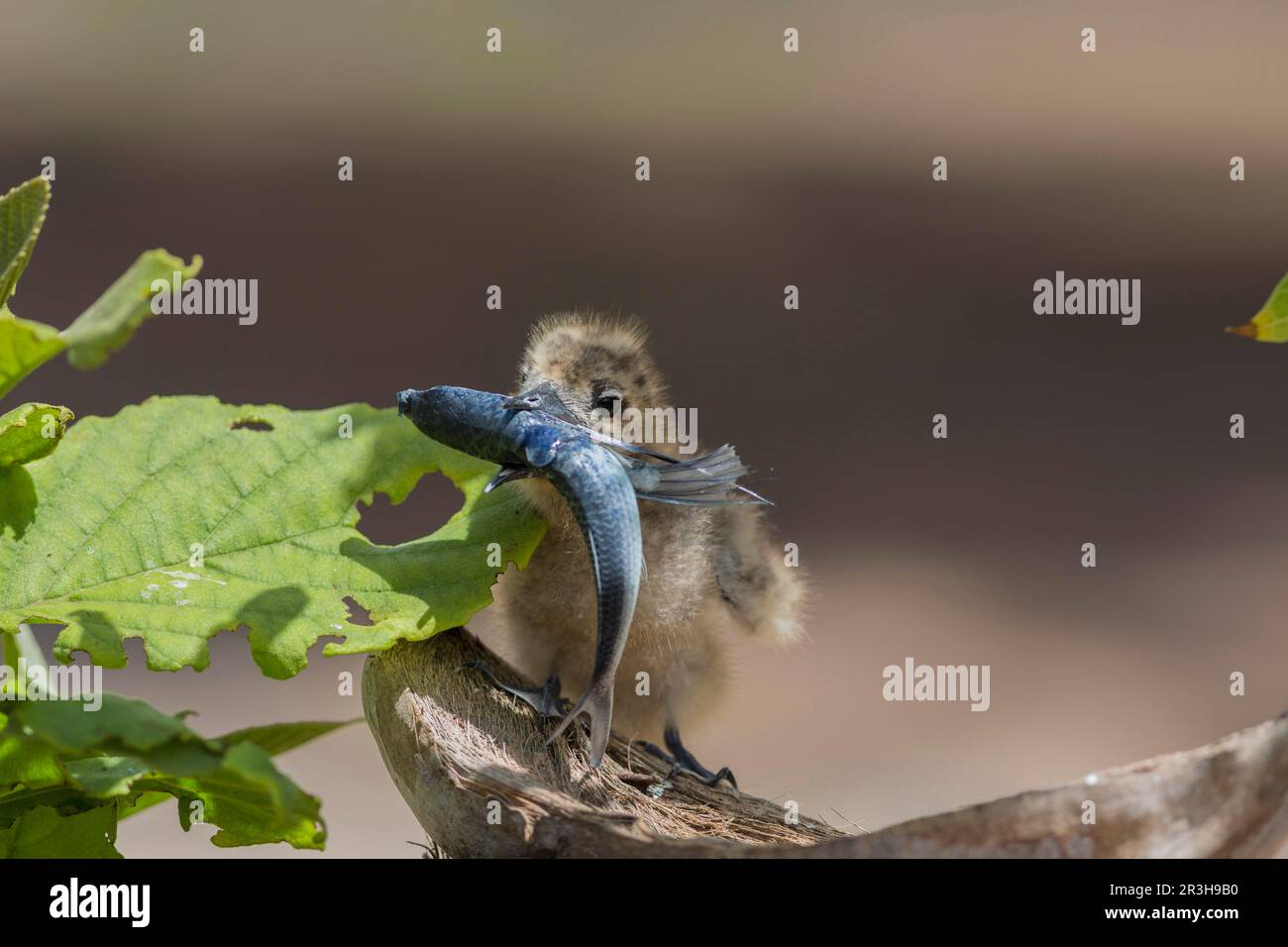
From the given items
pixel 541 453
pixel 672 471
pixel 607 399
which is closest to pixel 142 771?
pixel 541 453

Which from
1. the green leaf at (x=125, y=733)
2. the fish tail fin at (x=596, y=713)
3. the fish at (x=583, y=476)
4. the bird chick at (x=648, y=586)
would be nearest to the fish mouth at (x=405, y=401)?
the fish at (x=583, y=476)

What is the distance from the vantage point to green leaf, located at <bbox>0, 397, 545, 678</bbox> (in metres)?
1.22

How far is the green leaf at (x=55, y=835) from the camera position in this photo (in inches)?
47.4

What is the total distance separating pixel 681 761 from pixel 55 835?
986 millimetres

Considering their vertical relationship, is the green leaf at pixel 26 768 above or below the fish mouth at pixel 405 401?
below

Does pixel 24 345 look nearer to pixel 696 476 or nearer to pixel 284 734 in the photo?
pixel 284 734

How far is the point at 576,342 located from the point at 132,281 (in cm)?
107

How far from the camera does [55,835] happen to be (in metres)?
1.21

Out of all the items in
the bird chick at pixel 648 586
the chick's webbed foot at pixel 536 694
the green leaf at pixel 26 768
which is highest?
the bird chick at pixel 648 586

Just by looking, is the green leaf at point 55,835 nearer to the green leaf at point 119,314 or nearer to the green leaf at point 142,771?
the green leaf at point 142,771

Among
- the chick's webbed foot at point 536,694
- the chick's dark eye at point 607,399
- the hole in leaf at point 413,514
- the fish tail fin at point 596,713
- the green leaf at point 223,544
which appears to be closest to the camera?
the green leaf at point 223,544

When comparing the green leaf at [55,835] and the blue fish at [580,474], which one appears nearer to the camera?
the green leaf at [55,835]

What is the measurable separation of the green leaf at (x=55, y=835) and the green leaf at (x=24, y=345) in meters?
0.47
